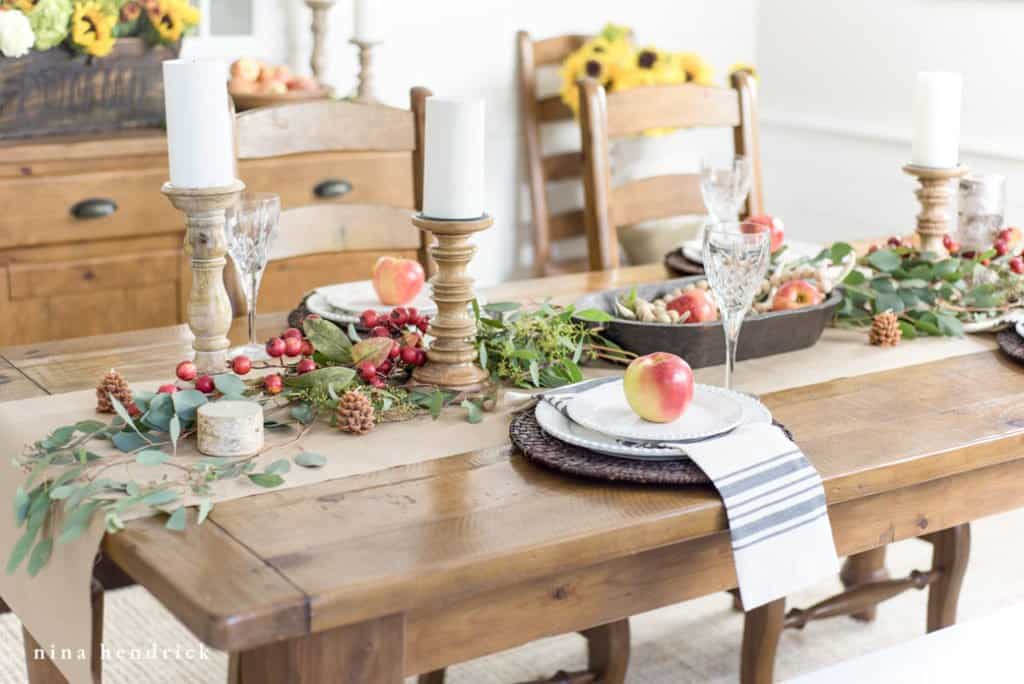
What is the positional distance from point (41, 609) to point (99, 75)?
1.80 m

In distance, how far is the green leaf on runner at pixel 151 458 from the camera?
1229 millimetres

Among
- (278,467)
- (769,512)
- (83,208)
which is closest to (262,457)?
(278,467)

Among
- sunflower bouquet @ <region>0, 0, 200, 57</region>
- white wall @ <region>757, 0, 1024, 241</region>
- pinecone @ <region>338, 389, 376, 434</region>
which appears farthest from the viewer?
white wall @ <region>757, 0, 1024, 241</region>

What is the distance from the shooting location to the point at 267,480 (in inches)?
48.0

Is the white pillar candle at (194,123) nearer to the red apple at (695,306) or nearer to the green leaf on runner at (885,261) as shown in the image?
the red apple at (695,306)

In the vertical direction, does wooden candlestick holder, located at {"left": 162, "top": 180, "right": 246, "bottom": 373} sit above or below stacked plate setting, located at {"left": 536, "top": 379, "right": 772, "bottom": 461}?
above

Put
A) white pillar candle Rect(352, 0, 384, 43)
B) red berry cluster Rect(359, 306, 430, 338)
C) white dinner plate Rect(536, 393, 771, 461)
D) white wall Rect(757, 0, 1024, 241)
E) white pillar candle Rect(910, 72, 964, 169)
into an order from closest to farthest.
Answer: white dinner plate Rect(536, 393, 771, 461) → red berry cluster Rect(359, 306, 430, 338) → white pillar candle Rect(910, 72, 964, 169) → white pillar candle Rect(352, 0, 384, 43) → white wall Rect(757, 0, 1024, 241)

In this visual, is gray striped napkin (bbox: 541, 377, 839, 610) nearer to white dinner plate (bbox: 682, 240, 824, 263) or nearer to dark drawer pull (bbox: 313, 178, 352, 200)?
white dinner plate (bbox: 682, 240, 824, 263)

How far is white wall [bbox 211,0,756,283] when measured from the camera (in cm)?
344

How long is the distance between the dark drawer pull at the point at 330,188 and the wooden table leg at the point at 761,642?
1437mm

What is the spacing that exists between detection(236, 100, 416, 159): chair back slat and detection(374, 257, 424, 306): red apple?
478mm

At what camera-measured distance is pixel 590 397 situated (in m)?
Answer: 1.41

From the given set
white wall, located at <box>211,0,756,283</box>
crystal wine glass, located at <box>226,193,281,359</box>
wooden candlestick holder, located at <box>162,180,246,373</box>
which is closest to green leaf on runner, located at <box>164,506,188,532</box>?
wooden candlestick holder, located at <box>162,180,246,373</box>

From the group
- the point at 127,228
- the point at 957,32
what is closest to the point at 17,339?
the point at 127,228
